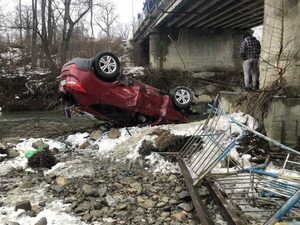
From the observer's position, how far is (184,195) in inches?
203

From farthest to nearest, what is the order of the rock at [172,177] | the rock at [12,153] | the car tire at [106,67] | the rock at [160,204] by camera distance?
the car tire at [106,67] < the rock at [12,153] < the rock at [172,177] < the rock at [160,204]

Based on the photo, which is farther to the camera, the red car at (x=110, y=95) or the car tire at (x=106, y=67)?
the car tire at (x=106, y=67)

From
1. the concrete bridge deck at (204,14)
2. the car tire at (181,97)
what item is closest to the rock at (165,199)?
the car tire at (181,97)

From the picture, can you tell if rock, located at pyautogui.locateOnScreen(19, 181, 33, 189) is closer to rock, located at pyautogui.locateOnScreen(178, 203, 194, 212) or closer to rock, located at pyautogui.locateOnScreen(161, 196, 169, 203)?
rock, located at pyautogui.locateOnScreen(161, 196, 169, 203)

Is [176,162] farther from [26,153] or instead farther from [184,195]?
[26,153]

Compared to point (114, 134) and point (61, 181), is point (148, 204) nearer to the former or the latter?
point (61, 181)

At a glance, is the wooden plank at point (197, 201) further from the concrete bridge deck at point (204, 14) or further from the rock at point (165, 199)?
the concrete bridge deck at point (204, 14)

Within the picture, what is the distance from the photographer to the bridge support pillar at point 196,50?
22984 mm

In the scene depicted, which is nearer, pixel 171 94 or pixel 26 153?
pixel 26 153

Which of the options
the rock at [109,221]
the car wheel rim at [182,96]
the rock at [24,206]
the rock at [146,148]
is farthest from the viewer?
the car wheel rim at [182,96]

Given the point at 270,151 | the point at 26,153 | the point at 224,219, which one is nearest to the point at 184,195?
the point at 224,219

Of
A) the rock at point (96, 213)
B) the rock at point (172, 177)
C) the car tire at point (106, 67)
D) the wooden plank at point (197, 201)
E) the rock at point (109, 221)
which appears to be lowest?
the rock at point (109, 221)

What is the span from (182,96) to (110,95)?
241cm

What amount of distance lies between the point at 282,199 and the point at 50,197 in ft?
10.3
